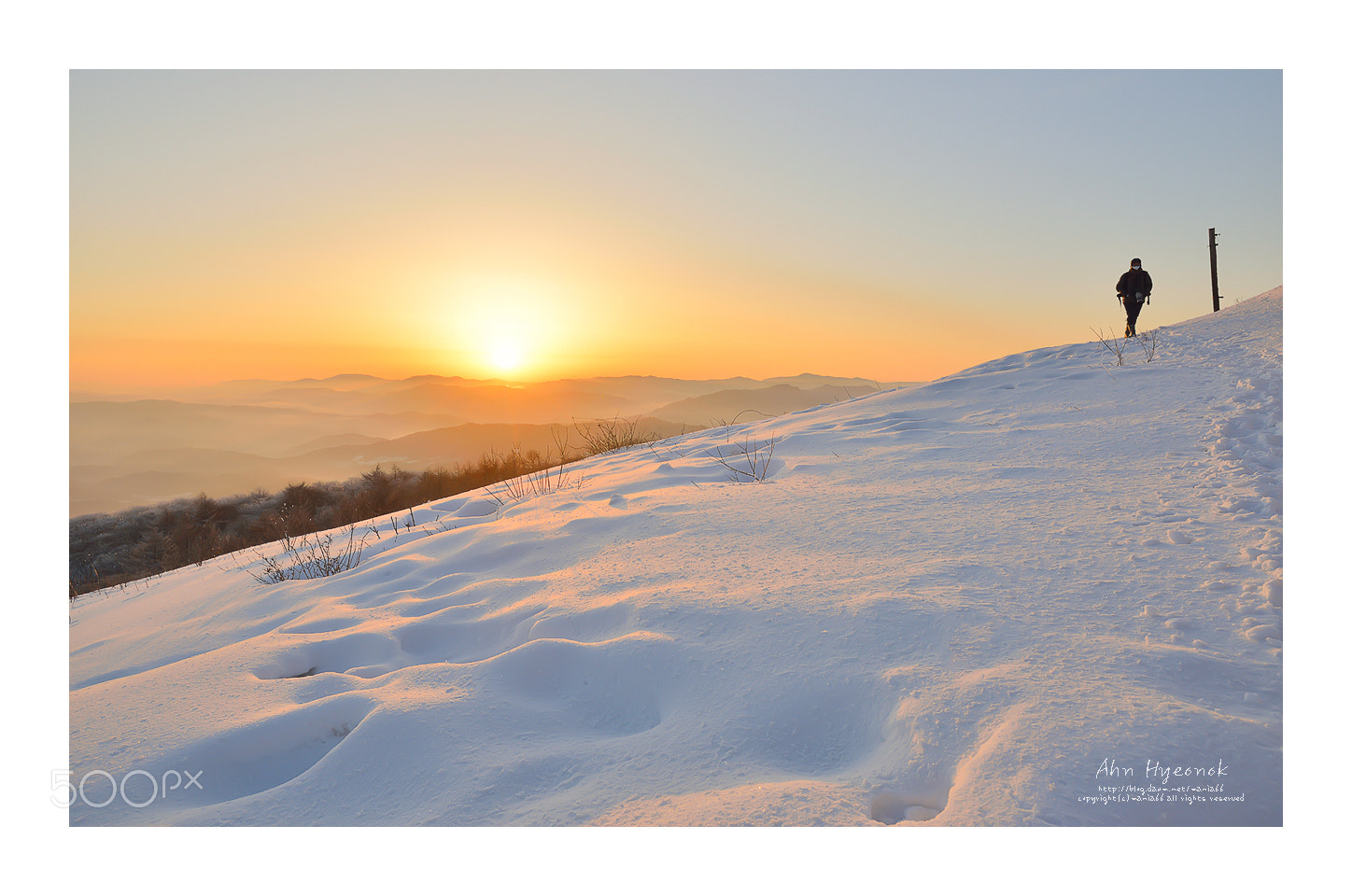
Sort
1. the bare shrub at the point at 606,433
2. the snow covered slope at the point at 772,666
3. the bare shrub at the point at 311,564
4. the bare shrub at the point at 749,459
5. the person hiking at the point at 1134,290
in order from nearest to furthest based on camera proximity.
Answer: the snow covered slope at the point at 772,666 < the bare shrub at the point at 311,564 < the bare shrub at the point at 749,459 < the bare shrub at the point at 606,433 < the person hiking at the point at 1134,290

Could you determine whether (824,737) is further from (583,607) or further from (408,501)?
(408,501)

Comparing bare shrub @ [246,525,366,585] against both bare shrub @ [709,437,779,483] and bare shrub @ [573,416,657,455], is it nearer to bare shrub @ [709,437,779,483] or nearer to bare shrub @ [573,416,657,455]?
bare shrub @ [709,437,779,483]

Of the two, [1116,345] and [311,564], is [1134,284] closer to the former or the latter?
[1116,345]

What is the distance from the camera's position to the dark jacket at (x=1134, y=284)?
9.16 m

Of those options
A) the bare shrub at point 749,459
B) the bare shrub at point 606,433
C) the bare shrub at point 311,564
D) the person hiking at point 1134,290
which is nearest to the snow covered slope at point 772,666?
the bare shrub at point 311,564

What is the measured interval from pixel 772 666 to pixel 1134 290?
10235mm

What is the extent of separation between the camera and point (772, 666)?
5.92 feet

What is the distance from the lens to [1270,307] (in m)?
6.63

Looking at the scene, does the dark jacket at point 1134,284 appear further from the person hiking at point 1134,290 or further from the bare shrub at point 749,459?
the bare shrub at point 749,459

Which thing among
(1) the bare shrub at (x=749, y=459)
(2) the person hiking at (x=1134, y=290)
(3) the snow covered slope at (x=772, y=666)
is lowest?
(3) the snow covered slope at (x=772, y=666)

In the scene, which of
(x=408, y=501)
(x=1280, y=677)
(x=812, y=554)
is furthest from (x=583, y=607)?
(x=408, y=501)

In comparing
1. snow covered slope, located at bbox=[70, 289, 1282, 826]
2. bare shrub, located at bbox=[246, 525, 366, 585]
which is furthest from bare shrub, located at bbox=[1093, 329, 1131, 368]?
bare shrub, located at bbox=[246, 525, 366, 585]

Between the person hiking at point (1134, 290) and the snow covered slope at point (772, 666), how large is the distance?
6968mm

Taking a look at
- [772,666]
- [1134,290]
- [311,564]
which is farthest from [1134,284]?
[311,564]
